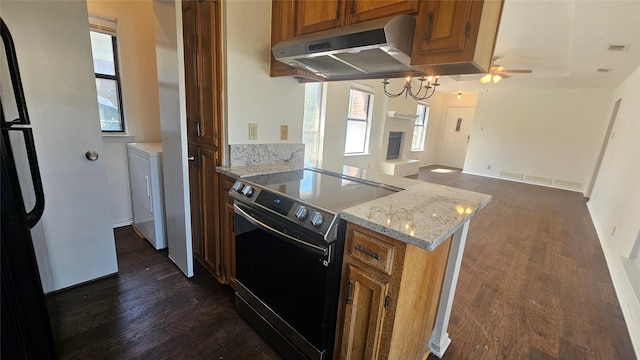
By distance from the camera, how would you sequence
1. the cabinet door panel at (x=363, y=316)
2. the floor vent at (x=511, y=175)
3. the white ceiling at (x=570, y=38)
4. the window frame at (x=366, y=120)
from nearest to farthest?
the cabinet door panel at (x=363, y=316) < the white ceiling at (x=570, y=38) < the window frame at (x=366, y=120) < the floor vent at (x=511, y=175)

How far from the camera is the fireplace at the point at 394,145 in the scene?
6.42 meters

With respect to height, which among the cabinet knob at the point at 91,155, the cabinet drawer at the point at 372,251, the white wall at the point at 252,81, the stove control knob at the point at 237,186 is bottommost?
the cabinet drawer at the point at 372,251

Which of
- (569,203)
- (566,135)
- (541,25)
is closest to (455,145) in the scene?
(566,135)

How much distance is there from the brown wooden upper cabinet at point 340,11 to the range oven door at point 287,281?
1.11m

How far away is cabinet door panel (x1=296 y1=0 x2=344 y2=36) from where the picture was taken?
4.77 ft

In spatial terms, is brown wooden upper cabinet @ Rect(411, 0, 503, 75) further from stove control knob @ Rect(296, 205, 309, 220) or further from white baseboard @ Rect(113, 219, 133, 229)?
white baseboard @ Rect(113, 219, 133, 229)

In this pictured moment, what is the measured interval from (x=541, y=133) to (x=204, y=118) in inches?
307

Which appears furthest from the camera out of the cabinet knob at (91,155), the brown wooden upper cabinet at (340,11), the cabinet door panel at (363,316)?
the cabinet knob at (91,155)

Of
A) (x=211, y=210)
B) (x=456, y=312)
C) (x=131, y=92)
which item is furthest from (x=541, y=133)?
(x=131, y=92)

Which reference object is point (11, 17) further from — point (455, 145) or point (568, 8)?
point (455, 145)

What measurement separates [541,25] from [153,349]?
4.48 m

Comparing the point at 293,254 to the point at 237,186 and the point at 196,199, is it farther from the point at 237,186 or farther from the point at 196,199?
the point at 196,199

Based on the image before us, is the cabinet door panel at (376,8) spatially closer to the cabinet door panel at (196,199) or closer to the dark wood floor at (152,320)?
the cabinet door panel at (196,199)

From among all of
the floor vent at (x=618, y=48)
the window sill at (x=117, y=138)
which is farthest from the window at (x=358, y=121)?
the window sill at (x=117, y=138)
